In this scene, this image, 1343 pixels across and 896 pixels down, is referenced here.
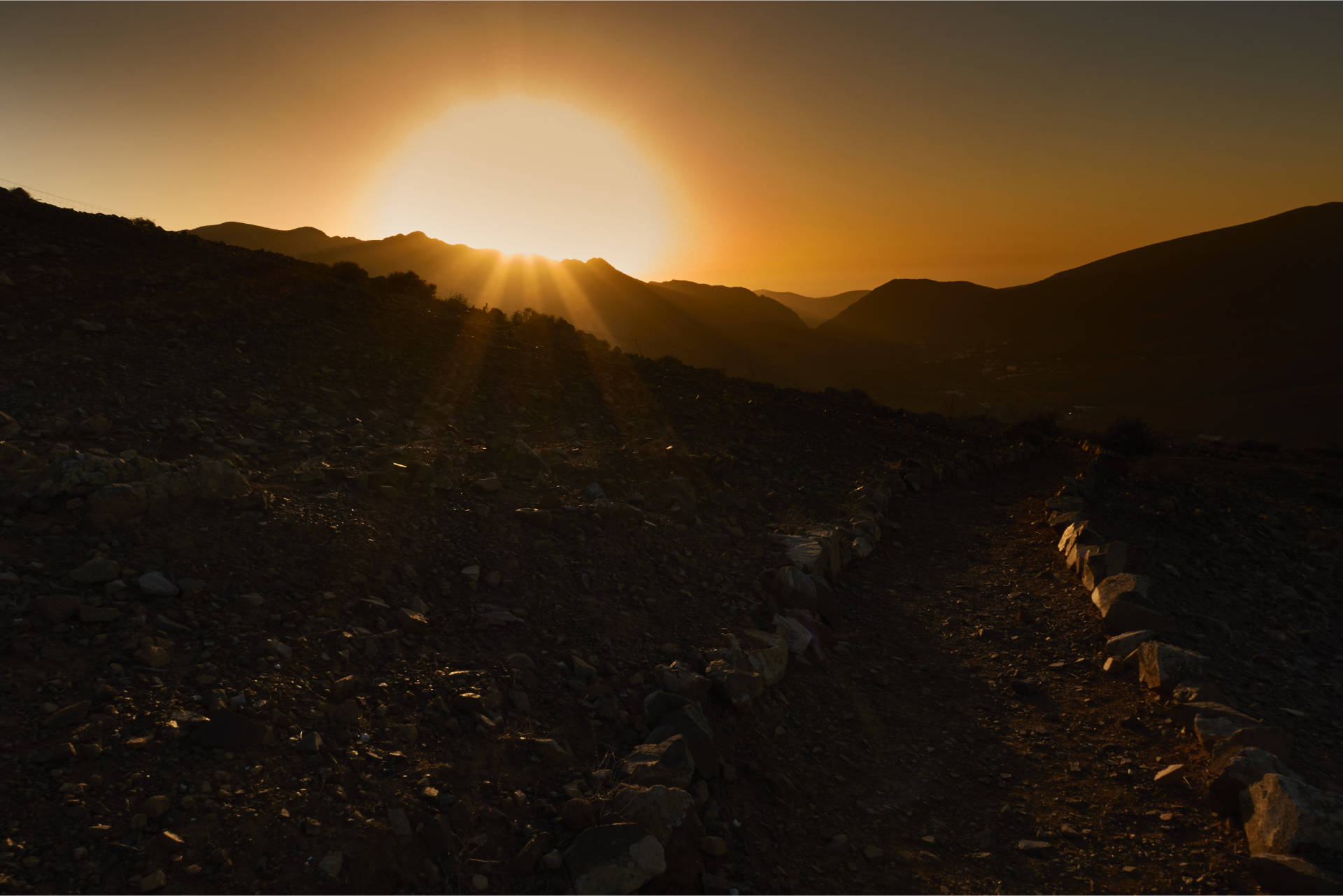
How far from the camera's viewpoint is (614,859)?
3.08 meters

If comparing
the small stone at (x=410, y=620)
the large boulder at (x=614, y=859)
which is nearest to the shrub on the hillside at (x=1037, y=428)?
the small stone at (x=410, y=620)

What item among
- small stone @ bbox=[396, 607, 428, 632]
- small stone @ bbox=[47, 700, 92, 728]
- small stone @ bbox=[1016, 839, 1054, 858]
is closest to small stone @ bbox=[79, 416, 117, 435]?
small stone @ bbox=[396, 607, 428, 632]

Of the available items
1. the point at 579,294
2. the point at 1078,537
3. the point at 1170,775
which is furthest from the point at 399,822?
→ the point at 579,294

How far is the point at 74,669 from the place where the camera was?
319cm

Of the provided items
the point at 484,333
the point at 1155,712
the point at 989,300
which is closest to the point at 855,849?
the point at 1155,712

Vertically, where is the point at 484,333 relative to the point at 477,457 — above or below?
above

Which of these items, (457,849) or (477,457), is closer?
(457,849)

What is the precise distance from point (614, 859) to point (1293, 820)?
3.38 m

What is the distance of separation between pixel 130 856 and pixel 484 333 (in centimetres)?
1134

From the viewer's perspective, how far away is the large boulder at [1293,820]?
10.9 feet

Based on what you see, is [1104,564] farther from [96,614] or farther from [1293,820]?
[96,614]

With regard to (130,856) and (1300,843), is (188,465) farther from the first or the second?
(1300,843)

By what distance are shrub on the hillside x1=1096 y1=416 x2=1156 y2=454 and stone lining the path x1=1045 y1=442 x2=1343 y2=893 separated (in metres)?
10.5

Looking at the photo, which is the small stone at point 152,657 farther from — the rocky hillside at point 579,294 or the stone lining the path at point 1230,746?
the rocky hillside at point 579,294
